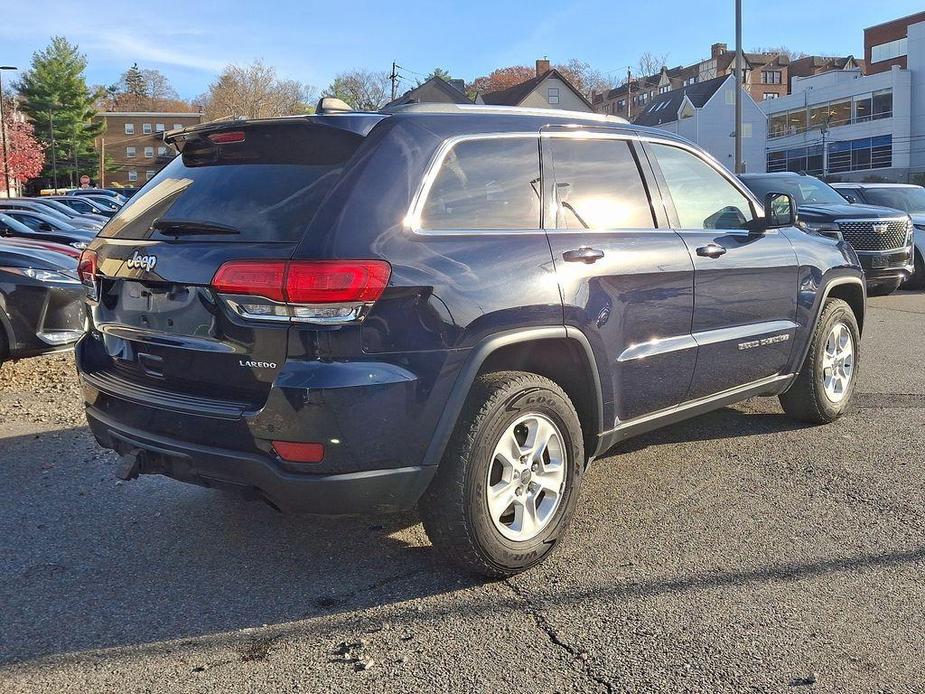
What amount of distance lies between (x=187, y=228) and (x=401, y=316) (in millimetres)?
969

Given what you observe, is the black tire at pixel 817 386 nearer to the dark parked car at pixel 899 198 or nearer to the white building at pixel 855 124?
the dark parked car at pixel 899 198

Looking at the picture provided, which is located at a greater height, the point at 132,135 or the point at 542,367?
the point at 132,135

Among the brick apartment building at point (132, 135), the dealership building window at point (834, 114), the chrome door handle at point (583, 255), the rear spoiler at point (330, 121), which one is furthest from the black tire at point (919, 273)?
the brick apartment building at point (132, 135)

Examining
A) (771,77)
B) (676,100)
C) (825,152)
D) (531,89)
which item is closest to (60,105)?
(531,89)

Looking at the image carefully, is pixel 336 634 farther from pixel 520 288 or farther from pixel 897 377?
pixel 897 377

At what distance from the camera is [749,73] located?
93.7 m

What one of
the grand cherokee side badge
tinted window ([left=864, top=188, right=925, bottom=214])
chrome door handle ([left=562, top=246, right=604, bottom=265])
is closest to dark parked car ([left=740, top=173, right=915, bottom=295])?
tinted window ([left=864, top=188, right=925, bottom=214])

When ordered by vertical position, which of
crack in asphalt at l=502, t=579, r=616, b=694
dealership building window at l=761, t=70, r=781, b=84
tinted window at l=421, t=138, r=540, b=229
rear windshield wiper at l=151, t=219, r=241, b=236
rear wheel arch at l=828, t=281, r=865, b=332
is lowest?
crack in asphalt at l=502, t=579, r=616, b=694

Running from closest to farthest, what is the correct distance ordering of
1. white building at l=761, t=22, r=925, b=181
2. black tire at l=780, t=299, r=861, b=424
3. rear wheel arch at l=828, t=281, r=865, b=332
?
black tire at l=780, t=299, r=861, b=424
rear wheel arch at l=828, t=281, r=865, b=332
white building at l=761, t=22, r=925, b=181

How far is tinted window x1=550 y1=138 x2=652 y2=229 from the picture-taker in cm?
374

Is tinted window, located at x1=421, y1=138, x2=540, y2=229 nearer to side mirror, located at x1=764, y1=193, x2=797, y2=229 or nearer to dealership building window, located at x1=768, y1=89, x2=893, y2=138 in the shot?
side mirror, located at x1=764, y1=193, x2=797, y2=229

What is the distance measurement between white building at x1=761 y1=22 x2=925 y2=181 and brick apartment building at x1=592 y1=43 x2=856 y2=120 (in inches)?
841

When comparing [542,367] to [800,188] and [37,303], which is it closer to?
[37,303]

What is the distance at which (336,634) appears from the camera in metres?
2.96
